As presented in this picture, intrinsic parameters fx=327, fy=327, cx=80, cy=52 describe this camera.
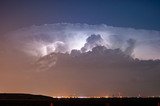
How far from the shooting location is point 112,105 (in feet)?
140

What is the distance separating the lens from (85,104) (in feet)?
148

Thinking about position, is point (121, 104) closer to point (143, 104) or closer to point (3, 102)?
point (143, 104)

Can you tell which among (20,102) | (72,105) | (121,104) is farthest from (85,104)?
(20,102)

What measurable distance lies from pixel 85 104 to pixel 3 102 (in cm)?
1102

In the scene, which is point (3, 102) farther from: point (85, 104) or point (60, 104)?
point (85, 104)

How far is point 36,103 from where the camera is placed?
147 feet

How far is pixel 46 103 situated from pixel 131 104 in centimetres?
1258

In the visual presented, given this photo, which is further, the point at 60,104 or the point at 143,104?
the point at 143,104

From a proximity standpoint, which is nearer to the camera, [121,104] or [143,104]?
[121,104]

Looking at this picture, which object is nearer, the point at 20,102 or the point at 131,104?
the point at 20,102

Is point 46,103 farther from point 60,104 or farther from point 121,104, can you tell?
point 121,104

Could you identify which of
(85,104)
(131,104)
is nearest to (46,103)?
(85,104)

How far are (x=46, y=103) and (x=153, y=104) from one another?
1498 cm

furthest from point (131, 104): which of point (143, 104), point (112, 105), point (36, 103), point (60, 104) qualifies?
point (36, 103)
